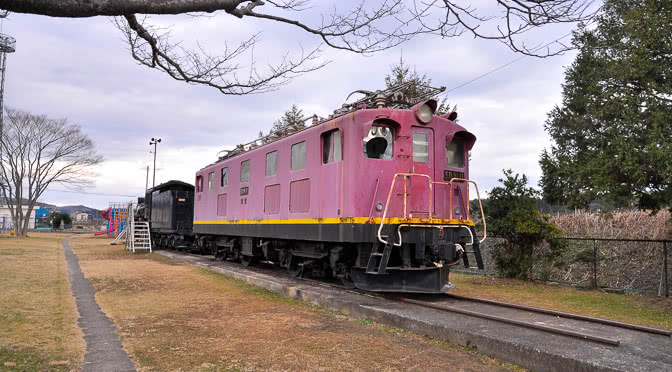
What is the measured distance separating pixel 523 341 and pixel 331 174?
4.92m

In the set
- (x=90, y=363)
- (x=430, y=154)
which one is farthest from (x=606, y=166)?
(x=90, y=363)

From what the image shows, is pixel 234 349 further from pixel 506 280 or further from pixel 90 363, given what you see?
pixel 506 280

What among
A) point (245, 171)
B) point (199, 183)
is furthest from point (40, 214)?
point (245, 171)

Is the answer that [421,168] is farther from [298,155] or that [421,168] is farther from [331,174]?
[298,155]

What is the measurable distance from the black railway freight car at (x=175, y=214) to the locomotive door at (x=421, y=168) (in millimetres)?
15313

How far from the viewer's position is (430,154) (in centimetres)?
938

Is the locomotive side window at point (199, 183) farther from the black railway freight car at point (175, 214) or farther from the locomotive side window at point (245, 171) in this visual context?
the black railway freight car at point (175, 214)

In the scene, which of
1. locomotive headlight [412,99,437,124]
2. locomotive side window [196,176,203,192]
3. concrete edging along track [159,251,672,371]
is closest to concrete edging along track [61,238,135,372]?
concrete edging along track [159,251,672,371]

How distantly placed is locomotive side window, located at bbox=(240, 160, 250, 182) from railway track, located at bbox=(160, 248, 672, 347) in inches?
214

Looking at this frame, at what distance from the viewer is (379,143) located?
8.97 metres

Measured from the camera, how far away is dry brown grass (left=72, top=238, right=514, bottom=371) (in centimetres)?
518

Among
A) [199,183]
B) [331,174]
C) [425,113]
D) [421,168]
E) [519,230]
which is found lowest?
[519,230]

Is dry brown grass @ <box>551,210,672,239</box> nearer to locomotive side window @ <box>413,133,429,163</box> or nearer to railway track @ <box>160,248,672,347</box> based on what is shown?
locomotive side window @ <box>413,133,429,163</box>

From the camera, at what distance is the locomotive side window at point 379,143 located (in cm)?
884
